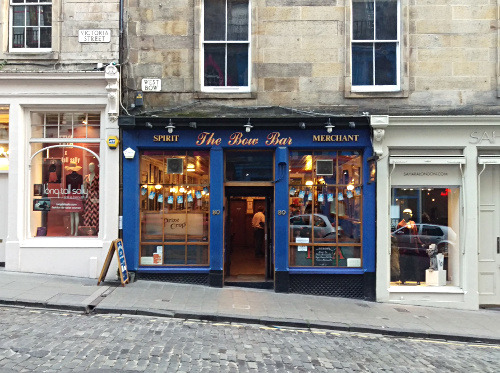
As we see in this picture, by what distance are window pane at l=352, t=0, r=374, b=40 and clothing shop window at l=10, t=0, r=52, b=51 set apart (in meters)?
7.52

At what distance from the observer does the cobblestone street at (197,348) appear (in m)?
5.48

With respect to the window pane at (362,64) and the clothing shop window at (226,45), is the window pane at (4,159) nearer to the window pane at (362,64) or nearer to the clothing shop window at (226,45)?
the clothing shop window at (226,45)

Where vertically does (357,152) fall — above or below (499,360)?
above

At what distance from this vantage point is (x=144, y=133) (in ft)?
33.2

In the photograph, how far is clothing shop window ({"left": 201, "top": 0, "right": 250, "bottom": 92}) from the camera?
10.4 m

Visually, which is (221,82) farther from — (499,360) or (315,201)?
(499,360)

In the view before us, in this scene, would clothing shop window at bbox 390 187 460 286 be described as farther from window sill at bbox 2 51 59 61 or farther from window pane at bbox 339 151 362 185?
window sill at bbox 2 51 59 61

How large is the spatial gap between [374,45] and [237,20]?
3.41m

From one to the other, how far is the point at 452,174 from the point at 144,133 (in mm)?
7415

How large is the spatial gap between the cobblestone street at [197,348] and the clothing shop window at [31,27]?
6458 millimetres

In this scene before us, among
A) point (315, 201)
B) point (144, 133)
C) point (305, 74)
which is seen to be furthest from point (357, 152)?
point (144, 133)

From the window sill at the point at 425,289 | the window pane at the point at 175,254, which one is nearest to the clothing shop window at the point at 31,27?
the window pane at the point at 175,254

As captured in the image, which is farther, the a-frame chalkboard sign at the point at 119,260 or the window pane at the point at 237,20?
the window pane at the point at 237,20

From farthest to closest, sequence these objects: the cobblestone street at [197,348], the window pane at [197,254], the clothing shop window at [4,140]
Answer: the clothing shop window at [4,140]
the window pane at [197,254]
the cobblestone street at [197,348]
